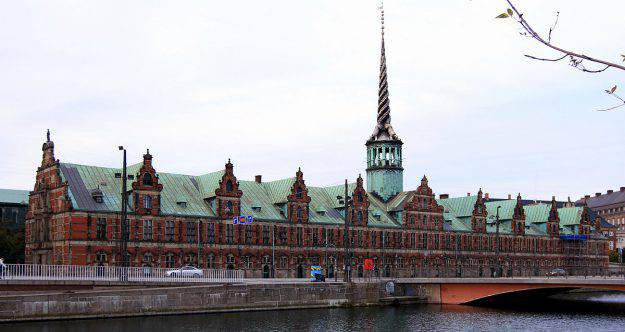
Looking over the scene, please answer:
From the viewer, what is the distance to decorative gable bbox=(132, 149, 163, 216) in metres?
87.2

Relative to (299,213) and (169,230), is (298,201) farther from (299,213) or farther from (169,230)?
(169,230)

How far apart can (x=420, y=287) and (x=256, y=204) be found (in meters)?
25.5

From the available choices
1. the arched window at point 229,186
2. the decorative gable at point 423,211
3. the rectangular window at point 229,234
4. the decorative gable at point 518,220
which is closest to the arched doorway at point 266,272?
the rectangular window at point 229,234

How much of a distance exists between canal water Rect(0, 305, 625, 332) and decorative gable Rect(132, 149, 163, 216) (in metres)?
27.7

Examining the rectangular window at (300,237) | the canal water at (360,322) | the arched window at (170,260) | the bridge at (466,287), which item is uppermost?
the rectangular window at (300,237)

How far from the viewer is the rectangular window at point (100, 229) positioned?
8388cm

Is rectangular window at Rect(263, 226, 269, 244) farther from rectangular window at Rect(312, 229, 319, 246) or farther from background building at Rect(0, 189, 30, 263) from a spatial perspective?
background building at Rect(0, 189, 30, 263)

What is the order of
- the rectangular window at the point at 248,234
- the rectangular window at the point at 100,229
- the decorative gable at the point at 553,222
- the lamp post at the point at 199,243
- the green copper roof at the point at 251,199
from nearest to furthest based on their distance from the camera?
1. the rectangular window at the point at 100,229
2. the green copper roof at the point at 251,199
3. the lamp post at the point at 199,243
4. the rectangular window at the point at 248,234
5. the decorative gable at the point at 553,222

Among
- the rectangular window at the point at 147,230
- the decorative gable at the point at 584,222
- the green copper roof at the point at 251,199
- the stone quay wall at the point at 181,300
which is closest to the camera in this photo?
the stone quay wall at the point at 181,300

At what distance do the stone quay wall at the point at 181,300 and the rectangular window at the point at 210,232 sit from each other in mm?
24005

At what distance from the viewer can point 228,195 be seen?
9512 cm

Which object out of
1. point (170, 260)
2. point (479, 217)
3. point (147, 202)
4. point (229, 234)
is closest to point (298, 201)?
point (229, 234)

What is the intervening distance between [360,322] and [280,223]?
41.1 m

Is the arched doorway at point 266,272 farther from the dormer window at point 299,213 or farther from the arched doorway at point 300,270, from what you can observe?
the dormer window at point 299,213
